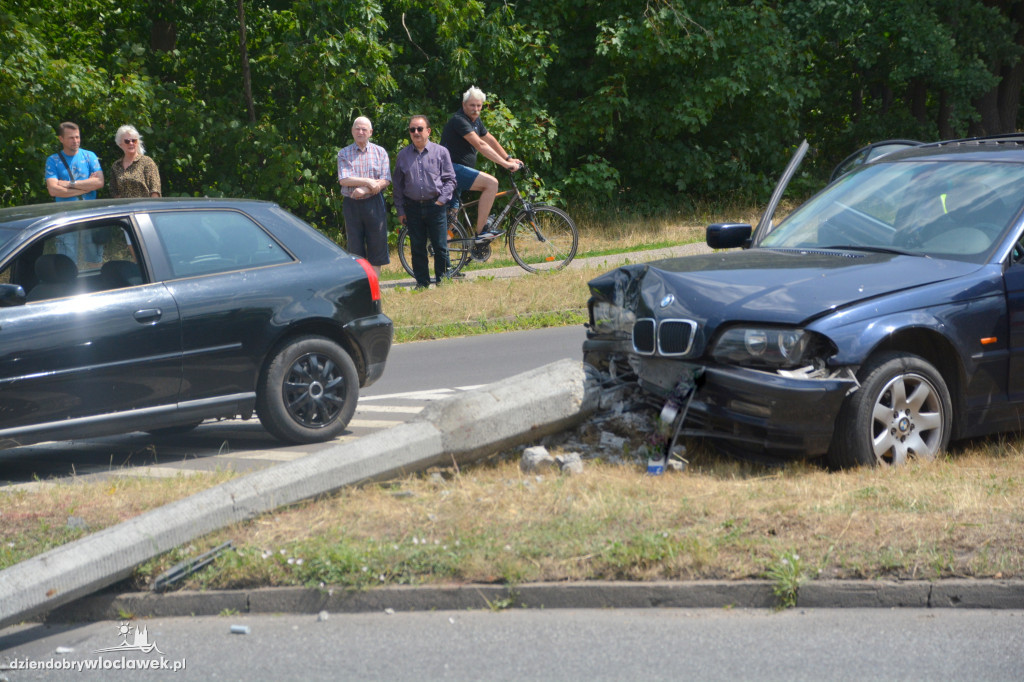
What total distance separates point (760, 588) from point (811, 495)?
983mm

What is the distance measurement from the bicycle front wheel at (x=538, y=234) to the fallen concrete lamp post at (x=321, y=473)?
8.51 m

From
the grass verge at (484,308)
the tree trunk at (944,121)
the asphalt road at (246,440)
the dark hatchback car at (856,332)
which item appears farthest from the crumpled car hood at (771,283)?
the tree trunk at (944,121)

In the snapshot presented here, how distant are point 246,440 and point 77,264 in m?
1.64

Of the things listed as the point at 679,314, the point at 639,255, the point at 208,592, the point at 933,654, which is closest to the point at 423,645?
the point at 208,592

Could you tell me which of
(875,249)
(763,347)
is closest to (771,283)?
(763,347)

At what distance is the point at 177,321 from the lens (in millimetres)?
6973

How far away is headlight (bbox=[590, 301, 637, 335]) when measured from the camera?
21.7 feet

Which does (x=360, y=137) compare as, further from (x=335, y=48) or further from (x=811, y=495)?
(x=811, y=495)

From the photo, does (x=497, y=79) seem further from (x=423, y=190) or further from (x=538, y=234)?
(x=423, y=190)

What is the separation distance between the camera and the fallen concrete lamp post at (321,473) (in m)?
4.60

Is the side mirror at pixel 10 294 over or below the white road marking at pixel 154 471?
over

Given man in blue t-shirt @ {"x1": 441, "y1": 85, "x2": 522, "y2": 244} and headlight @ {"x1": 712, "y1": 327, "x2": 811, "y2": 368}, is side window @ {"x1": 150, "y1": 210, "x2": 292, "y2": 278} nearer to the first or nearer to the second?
headlight @ {"x1": 712, "y1": 327, "x2": 811, "y2": 368}

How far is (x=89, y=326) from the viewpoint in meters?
6.68

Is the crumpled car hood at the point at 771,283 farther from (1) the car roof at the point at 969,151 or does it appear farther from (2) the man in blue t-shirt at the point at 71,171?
(2) the man in blue t-shirt at the point at 71,171
